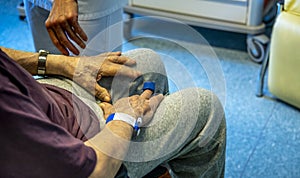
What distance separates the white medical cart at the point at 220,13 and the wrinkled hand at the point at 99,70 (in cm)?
101

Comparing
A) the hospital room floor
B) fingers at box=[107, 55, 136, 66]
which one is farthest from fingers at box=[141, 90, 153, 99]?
the hospital room floor

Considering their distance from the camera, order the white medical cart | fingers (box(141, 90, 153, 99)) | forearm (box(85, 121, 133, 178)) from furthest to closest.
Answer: the white medical cart
fingers (box(141, 90, 153, 99))
forearm (box(85, 121, 133, 178))

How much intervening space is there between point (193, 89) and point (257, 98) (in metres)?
0.87

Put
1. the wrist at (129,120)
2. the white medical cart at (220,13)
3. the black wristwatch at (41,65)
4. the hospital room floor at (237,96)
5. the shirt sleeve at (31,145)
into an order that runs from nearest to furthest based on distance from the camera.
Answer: the shirt sleeve at (31,145)
the wrist at (129,120)
the black wristwatch at (41,65)
the hospital room floor at (237,96)
the white medical cart at (220,13)

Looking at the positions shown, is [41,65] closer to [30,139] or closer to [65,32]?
[65,32]

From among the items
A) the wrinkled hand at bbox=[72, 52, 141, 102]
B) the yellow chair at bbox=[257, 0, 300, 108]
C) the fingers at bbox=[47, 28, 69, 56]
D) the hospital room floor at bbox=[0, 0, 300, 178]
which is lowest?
the hospital room floor at bbox=[0, 0, 300, 178]

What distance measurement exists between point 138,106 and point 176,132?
0.11m

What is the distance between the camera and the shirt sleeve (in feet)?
2.75

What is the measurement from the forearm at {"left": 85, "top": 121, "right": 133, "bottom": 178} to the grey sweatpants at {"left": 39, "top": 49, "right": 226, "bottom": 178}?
46mm

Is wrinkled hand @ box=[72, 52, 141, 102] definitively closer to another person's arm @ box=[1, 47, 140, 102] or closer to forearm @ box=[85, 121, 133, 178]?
another person's arm @ box=[1, 47, 140, 102]

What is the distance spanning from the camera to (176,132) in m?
1.13

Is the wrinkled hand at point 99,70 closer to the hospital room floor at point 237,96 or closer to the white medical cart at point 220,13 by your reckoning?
the hospital room floor at point 237,96

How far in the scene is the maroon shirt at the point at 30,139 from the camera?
0.84 meters

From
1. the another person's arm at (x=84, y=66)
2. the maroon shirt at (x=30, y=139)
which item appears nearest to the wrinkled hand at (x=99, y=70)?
the another person's arm at (x=84, y=66)
